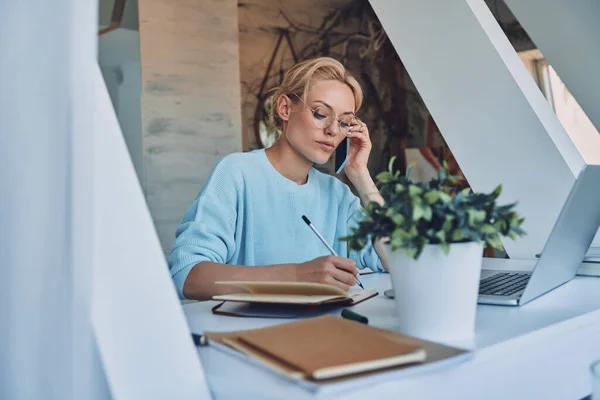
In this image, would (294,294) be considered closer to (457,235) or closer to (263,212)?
(457,235)

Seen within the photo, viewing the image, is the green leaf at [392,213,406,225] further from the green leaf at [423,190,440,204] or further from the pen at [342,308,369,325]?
the pen at [342,308,369,325]

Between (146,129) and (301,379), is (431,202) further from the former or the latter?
(146,129)

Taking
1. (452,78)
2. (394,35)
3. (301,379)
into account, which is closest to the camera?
(301,379)

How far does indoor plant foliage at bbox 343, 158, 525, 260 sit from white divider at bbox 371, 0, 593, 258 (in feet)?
3.52

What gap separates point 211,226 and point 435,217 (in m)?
0.79

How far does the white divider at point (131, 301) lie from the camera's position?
0.72 metres

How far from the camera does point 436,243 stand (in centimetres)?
80

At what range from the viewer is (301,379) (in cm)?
63

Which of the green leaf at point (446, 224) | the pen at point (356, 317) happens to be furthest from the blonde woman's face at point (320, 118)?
the green leaf at point (446, 224)

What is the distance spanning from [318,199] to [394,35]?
67 centimetres

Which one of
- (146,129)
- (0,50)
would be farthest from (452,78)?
(146,129)

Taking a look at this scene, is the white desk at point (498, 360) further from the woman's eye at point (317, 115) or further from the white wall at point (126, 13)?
the white wall at point (126, 13)

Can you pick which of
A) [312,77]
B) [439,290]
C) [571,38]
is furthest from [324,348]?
[571,38]

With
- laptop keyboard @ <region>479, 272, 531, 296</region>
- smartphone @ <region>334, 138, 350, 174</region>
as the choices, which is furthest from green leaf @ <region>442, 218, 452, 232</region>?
smartphone @ <region>334, 138, 350, 174</region>
